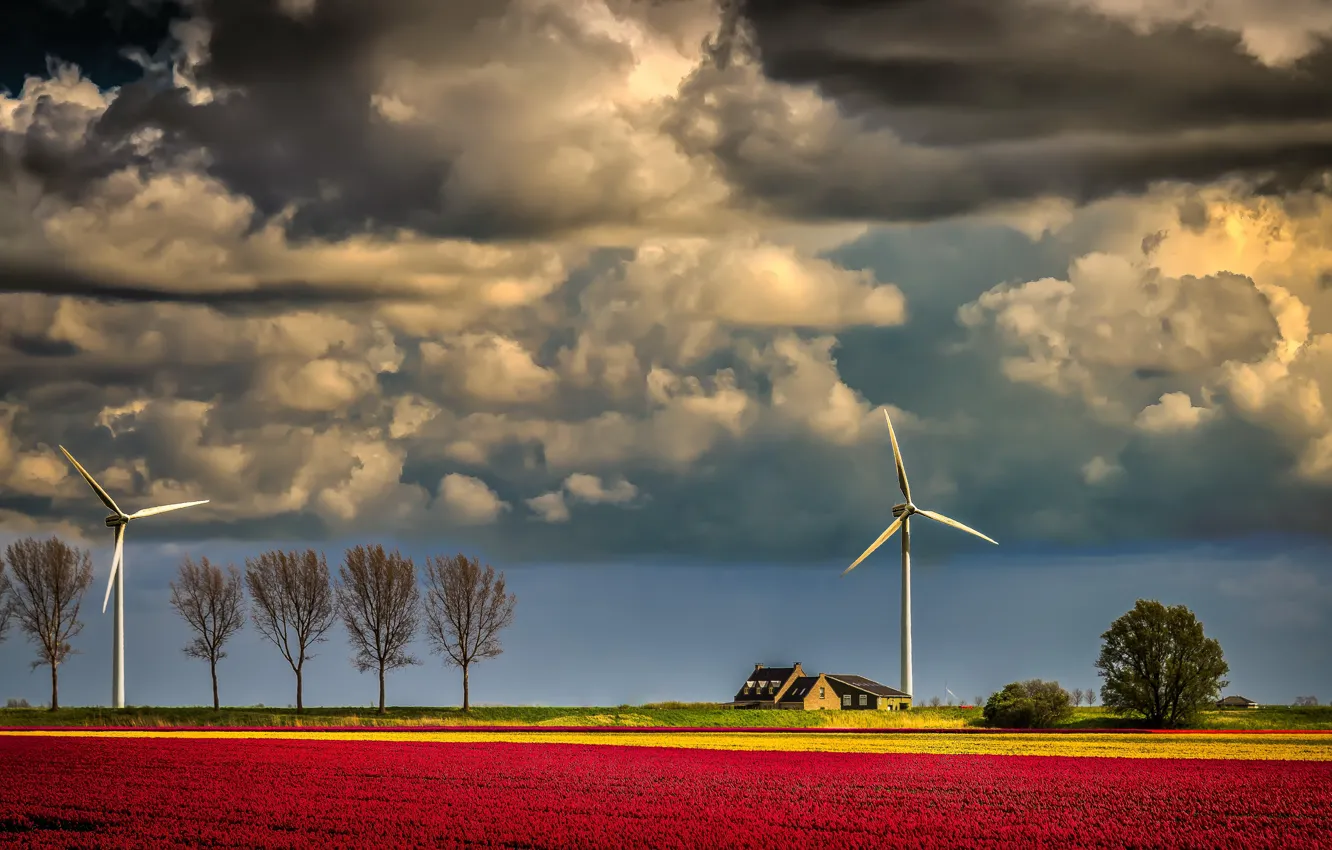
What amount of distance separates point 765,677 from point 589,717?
72.7 meters

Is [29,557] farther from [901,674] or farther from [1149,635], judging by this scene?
[1149,635]

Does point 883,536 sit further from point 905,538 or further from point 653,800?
point 653,800

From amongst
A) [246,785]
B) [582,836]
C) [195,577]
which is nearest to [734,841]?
[582,836]

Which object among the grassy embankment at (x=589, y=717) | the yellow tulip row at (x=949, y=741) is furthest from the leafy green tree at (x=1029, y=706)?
the yellow tulip row at (x=949, y=741)

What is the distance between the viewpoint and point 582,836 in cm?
3650

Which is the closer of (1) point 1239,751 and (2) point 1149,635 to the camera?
(1) point 1239,751

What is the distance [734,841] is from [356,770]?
27291 mm

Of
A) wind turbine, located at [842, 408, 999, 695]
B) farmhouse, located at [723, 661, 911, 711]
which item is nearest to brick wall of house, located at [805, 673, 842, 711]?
farmhouse, located at [723, 661, 911, 711]

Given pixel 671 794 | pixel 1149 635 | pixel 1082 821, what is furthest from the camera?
pixel 1149 635

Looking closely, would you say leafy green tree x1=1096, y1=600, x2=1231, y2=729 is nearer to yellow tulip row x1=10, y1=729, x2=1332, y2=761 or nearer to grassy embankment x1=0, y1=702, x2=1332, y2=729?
grassy embankment x1=0, y1=702, x2=1332, y2=729

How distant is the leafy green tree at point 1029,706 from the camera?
110 metres

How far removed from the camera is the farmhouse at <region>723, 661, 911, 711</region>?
17888 centimetres

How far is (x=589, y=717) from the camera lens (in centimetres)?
12288

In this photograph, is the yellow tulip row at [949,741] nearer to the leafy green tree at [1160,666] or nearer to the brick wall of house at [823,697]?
the leafy green tree at [1160,666]
